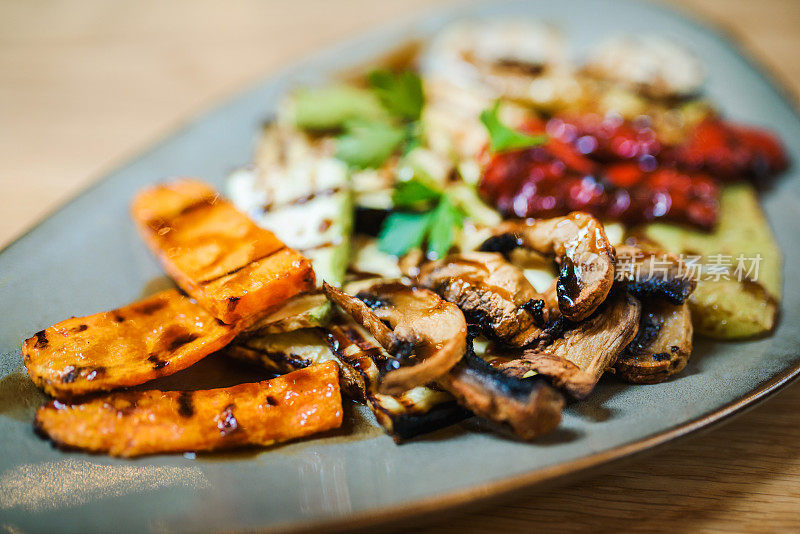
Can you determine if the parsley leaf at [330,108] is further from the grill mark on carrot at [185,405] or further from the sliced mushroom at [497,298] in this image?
the grill mark on carrot at [185,405]

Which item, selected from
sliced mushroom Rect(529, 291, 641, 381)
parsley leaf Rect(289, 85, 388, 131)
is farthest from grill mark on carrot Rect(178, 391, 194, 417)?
parsley leaf Rect(289, 85, 388, 131)

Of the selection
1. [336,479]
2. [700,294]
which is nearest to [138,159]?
[336,479]

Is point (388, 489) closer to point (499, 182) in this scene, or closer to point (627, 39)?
point (499, 182)

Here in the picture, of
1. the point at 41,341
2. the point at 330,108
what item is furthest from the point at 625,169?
the point at 41,341

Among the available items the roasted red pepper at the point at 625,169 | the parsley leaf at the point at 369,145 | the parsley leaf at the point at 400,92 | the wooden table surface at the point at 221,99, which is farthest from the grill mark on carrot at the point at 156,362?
the parsley leaf at the point at 400,92

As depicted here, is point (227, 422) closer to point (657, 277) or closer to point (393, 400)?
point (393, 400)

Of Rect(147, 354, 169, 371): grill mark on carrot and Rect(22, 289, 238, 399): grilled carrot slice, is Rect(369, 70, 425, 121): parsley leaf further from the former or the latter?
Rect(147, 354, 169, 371): grill mark on carrot
